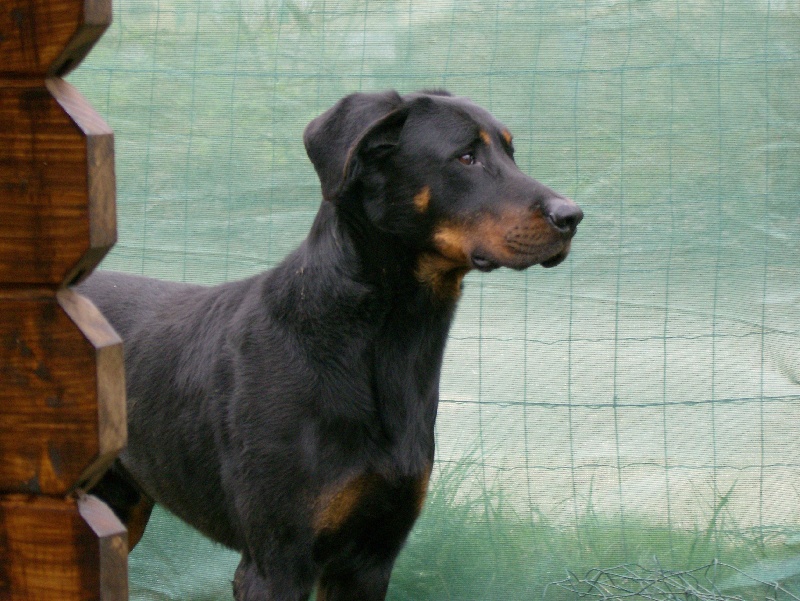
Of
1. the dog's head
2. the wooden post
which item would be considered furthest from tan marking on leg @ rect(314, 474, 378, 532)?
the wooden post

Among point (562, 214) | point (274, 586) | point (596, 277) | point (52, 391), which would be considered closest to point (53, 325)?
point (52, 391)

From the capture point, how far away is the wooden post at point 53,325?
1.76 metres

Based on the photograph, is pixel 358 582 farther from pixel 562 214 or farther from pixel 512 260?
pixel 562 214

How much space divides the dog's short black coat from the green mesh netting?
1332 millimetres

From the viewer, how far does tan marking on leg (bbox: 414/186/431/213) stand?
10.8ft

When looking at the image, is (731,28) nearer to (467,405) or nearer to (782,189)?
(782,189)

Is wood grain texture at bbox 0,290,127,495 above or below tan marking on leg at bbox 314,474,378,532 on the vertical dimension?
above

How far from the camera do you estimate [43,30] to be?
1.75 meters

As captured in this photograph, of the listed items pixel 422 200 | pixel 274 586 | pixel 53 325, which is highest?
pixel 53 325

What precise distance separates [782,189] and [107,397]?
3.52 metres

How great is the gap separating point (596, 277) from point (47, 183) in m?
3.34

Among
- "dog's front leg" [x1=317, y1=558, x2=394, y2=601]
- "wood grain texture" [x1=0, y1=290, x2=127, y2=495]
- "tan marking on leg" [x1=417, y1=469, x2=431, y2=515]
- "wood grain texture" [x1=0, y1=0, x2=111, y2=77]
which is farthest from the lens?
"dog's front leg" [x1=317, y1=558, x2=394, y2=601]

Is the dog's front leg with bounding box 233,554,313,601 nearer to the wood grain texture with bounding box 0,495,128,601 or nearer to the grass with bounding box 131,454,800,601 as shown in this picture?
the wood grain texture with bounding box 0,495,128,601

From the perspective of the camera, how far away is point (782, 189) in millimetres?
4547
